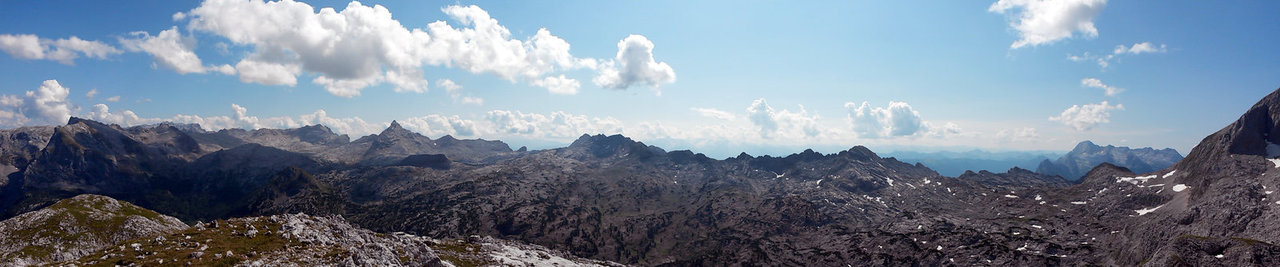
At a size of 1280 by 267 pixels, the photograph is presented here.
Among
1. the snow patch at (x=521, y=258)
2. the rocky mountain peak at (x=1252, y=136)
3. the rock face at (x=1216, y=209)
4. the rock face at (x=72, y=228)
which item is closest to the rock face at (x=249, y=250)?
the rock face at (x=72, y=228)

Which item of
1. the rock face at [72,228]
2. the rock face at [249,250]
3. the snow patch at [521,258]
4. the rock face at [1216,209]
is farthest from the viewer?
the snow patch at [521,258]

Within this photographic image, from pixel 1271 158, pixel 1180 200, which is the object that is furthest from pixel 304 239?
pixel 1271 158

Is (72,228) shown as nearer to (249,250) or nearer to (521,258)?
(249,250)

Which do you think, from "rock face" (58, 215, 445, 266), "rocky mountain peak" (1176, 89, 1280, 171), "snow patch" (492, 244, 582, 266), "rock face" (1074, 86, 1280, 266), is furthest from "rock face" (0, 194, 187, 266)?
"rocky mountain peak" (1176, 89, 1280, 171)

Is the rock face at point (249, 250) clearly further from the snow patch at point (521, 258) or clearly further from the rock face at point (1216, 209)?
the rock face at point (1216, 209)

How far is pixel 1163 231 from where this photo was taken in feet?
506

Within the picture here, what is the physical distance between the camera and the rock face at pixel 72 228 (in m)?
92.6

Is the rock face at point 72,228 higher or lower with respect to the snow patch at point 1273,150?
lower

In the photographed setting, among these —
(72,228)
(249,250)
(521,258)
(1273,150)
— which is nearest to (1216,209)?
(1273,150)

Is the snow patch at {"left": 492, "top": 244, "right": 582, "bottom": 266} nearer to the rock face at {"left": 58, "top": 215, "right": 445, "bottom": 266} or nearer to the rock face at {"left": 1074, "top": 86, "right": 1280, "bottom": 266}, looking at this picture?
the rock face at {"left": 58, "top": 215, "right": 445, "bottom": 266}

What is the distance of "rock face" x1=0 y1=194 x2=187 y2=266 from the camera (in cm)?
9256

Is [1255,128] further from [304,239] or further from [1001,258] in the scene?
[304,239]

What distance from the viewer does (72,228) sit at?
101 m

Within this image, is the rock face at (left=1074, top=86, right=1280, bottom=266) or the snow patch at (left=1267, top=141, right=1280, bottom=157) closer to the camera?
the rock face at (left=1074, top=86, right=1280, bottom=266)
